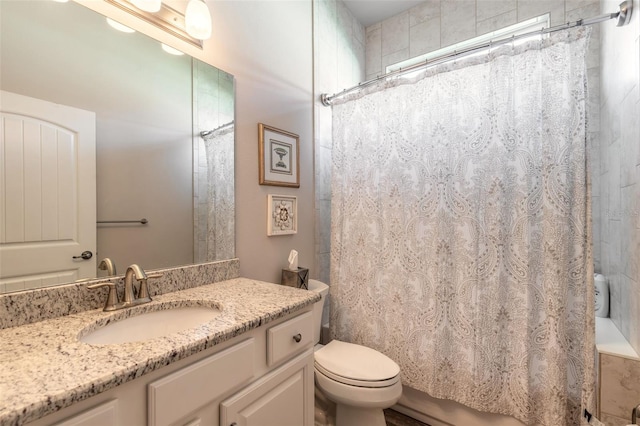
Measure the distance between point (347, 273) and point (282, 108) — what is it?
1.17 metres

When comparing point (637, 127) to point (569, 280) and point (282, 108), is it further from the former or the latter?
point (282, 108)

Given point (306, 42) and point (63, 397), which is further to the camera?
point (306, 42)

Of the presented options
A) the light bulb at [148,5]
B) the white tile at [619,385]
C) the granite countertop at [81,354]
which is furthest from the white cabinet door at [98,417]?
the white tile at [619,385]

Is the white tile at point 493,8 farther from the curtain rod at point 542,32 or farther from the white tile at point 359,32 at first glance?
the white tile at point 359,32

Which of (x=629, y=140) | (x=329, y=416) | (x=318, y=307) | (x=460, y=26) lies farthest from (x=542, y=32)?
(x=329, y=416)

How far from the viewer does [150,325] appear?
1.00m

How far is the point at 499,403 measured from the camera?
4.63 ft

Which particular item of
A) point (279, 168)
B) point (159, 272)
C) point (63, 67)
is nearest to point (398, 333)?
point (279, 168)

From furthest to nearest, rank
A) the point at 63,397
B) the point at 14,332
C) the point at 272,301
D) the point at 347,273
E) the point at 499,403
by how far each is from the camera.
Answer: the point at 347,273
the point at 499,403
the point at 272,301
the point at 14,332
the point at 63,397

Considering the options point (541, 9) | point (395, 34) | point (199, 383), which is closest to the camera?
point (199, 383)

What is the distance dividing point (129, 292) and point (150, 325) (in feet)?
0.46

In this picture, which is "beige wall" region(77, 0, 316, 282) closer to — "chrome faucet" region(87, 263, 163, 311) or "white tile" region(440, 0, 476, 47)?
"chrome faucet" region(87, 263, 163, 311)

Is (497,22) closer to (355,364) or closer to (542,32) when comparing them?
(542,32)

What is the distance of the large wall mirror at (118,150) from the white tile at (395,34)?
169cm
